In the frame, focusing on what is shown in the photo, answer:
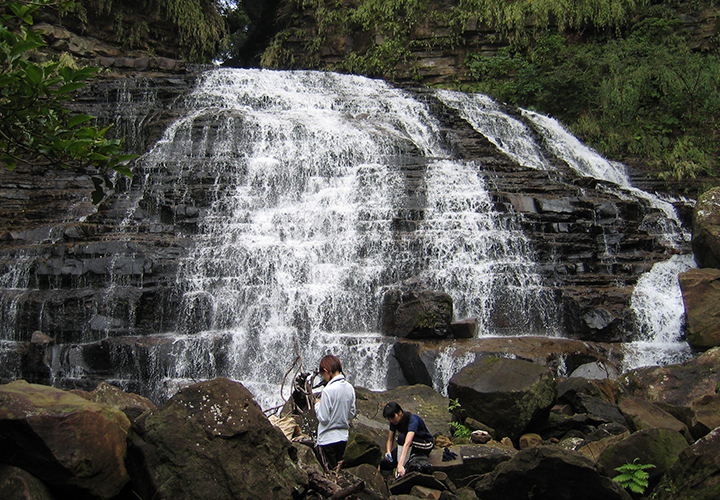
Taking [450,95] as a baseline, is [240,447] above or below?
below

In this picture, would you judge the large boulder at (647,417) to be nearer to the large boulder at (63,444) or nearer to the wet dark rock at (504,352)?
the wet dark rock at (504,352)

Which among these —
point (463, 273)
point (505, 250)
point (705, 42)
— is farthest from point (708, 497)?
point (705, 42)

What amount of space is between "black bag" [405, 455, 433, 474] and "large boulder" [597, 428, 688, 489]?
5.57 ft

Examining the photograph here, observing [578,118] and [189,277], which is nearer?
[189,277]

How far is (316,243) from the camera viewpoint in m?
12.3

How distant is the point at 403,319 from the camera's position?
10.3 m

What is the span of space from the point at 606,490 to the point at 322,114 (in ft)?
48.8

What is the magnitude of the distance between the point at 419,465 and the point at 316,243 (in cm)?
734

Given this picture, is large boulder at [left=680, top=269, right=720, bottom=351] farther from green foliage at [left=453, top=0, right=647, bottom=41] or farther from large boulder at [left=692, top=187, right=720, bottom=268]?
green foliage at [left=453, top=0, right=647, bottom=41]

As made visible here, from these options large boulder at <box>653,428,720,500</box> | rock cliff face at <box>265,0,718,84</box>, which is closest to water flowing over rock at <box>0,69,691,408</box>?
large boulder at <box>653,428,720,500</box>

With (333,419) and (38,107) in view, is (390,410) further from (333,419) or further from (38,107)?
(38,107)

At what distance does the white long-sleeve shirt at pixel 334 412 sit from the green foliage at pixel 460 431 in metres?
2.66

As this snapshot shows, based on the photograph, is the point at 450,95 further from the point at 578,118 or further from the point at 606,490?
the point at 606,490

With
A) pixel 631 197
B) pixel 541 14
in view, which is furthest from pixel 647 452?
pixel 541 14
